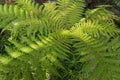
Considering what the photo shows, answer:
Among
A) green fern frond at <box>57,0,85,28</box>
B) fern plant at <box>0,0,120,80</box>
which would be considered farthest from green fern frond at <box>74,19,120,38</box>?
green fern frond at <box>57,0,85,28</box>

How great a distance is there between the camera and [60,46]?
300 cm

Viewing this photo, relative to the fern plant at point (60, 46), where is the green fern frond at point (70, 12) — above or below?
above

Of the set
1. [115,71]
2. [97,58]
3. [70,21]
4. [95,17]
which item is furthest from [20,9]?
[115,71]

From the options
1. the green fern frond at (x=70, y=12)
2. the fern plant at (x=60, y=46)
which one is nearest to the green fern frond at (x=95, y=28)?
the fern plant at (x=60, y=46)

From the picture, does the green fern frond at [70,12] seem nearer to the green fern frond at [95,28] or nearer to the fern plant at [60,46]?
the fern plant at [60,46]

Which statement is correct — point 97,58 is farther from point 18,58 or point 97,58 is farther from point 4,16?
point 4,16

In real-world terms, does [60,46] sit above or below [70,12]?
below

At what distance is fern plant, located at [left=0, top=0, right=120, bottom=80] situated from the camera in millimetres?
2699

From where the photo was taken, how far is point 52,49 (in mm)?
2875

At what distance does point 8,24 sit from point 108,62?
172cm

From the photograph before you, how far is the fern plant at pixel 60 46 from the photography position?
2699 millimetres

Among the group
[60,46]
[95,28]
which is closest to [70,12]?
[95,28]

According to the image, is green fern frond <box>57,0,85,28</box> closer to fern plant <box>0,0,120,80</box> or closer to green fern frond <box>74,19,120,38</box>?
fern plant <box>0,0,120,80</box>

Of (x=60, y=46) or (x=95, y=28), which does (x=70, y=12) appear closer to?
(x=95, y=28)
